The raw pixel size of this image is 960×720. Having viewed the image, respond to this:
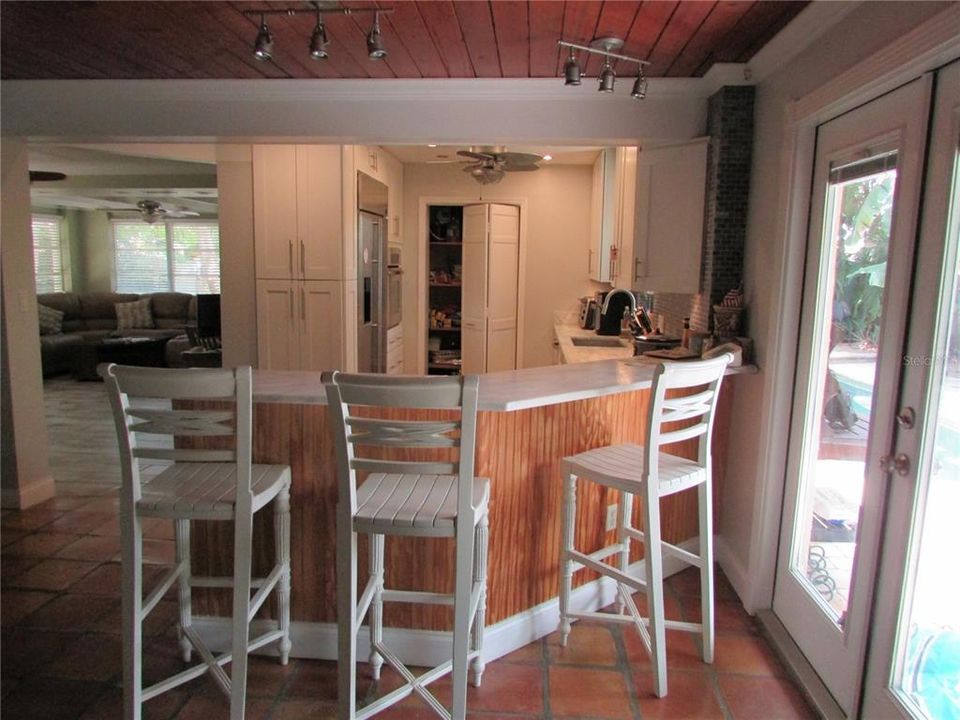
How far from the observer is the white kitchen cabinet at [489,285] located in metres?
5.74

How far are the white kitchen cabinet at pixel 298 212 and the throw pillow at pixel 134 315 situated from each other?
203 inches

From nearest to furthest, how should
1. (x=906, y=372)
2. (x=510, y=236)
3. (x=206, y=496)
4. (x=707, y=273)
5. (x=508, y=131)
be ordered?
(x=906, y=372) < (x=206, y=496) < (x=707, y=273) < (x=508, y=131) < (x=510, y=236)

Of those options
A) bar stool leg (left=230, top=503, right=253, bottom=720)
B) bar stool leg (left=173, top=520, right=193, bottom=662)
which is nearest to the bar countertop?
bar stool leg (left=230, top=503, right=253, bottom=720)

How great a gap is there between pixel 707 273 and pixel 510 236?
125 inches

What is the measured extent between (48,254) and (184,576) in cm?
903

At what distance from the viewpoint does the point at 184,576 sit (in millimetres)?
2094

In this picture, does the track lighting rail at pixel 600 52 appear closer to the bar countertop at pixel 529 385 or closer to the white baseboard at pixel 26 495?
the bar countertop at pixel 529 385

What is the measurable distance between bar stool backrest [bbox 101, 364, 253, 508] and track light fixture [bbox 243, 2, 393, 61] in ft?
3.77

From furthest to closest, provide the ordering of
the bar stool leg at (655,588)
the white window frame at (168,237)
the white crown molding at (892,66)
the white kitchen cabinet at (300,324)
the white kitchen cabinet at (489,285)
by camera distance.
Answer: the white window frame at (168,237) < the white kitchen cabinet at (489,285) < the white kitchen cabinet at (300,324) < the bar stool leg at (655,588) < the white crown molding at (892,66)

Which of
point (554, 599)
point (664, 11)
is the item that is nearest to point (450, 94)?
point (664, 11)

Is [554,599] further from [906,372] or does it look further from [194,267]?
[194,267]

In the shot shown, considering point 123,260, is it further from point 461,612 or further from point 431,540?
point 461,612

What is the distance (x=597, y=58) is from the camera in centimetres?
274

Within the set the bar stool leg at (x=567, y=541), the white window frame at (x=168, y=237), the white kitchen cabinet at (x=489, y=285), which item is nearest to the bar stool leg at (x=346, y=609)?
the bar stool leg at (x=567, y=541)
